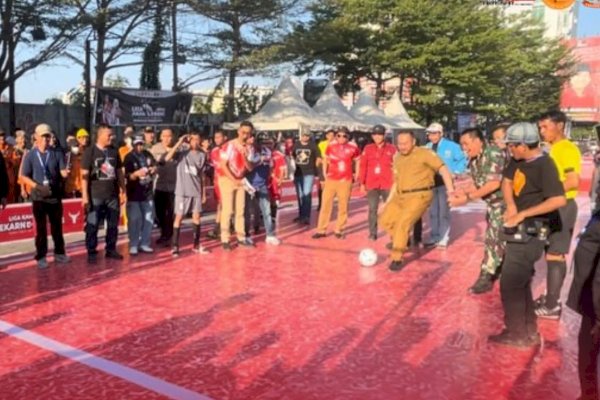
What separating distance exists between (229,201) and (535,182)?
17.2ft

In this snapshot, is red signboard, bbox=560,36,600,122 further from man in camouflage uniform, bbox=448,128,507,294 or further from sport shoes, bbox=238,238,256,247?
man in camouflage uniform, bbox=448,128,507,294

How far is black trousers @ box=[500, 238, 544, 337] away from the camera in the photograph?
4773mm

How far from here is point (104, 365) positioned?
15.3 feet

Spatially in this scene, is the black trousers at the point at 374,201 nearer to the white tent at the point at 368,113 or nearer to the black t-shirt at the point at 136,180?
the black t-shirt at the point at 136,180

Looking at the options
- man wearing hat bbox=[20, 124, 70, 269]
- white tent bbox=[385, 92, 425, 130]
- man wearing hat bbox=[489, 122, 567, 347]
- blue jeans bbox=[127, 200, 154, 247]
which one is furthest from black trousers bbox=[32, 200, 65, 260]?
white tent bbox=[385, 92, 425, 130]

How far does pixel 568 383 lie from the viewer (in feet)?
14.3

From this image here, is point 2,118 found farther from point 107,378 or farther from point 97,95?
point 107,378

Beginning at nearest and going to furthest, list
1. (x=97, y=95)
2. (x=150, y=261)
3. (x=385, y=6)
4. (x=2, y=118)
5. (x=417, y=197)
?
(x=417, y=197) → (x=150, y=261) → (x=97, y=95) → (x=2, y=118) → (x=385, y=6)

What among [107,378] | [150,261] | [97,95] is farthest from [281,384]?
[97,95]

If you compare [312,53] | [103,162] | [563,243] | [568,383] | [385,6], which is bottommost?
[568,383]

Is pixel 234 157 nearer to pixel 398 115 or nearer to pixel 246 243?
pixel 246 243

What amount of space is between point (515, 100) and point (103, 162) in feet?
157

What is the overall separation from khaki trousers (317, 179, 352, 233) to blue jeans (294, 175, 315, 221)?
153cm

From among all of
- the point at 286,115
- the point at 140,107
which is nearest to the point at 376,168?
the point at 140,107
